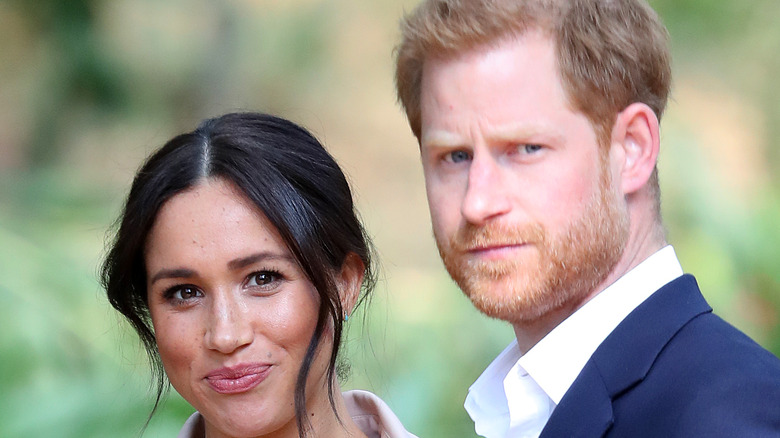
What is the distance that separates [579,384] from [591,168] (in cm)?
44

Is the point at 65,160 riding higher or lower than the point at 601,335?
higher

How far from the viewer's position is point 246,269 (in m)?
2.37

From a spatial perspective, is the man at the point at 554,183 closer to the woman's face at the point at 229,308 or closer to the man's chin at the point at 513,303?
the man's chin at the point at 513,303

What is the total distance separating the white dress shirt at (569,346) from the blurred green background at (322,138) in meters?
2.45

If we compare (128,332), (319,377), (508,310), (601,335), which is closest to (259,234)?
(319,377)

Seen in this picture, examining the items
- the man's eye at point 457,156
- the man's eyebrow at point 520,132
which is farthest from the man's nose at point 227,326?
the man's eyebrow at point 520,132

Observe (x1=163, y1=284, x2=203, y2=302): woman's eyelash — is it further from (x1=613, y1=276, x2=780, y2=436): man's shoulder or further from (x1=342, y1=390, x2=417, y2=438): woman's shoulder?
(x1=613, y1=276, x2=780, y2=436): man's shoulder

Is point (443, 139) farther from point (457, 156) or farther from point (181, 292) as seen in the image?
point (181, 292)

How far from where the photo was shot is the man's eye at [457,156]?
6.73 feet

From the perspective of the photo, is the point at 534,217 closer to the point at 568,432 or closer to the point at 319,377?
the point at 568,432

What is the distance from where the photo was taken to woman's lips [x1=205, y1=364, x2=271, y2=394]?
93.4 inches

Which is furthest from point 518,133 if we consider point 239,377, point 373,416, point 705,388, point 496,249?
point 373,416

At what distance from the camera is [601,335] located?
194cm

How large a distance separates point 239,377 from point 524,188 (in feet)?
2.82
